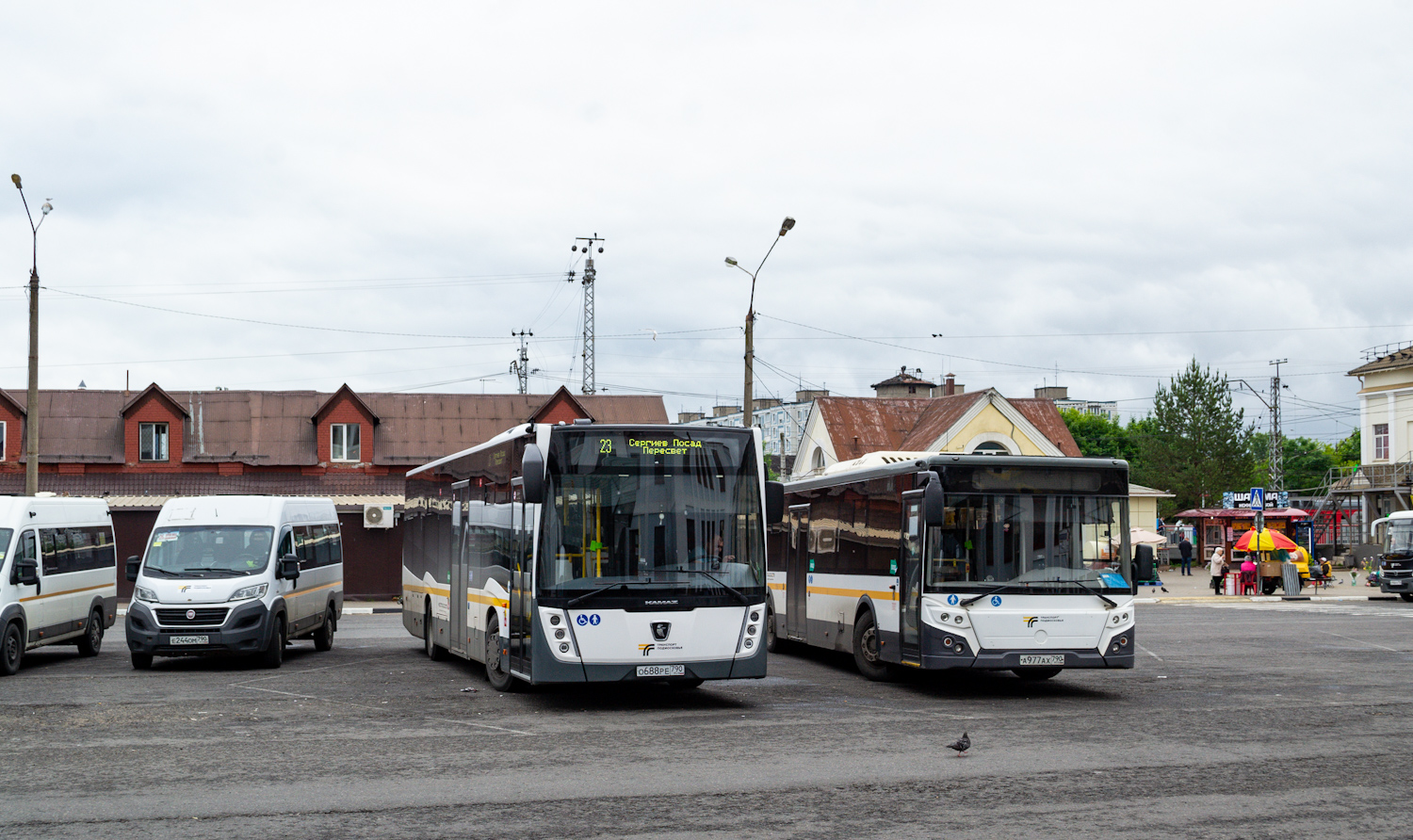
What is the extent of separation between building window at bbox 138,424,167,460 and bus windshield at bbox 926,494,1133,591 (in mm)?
40174

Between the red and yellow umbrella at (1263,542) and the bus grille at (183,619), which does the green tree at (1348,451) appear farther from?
the bus grille at (183,619)

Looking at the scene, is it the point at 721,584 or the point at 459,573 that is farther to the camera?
the point at 459,573

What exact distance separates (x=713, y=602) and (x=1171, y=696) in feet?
17.9

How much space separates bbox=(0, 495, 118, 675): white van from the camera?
1839 cm

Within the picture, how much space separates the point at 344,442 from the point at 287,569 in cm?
3153

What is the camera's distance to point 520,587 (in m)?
14.6

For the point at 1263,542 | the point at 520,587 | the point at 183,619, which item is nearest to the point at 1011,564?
the point at 520,587

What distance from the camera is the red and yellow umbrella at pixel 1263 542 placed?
41431mm

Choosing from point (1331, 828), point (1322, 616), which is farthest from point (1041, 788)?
point (1322, 616)

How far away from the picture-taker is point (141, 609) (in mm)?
18703

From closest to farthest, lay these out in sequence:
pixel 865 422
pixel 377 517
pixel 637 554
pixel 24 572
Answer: pixel 637 554
pixel 24 572
pixel 377 517
pixel 865 422

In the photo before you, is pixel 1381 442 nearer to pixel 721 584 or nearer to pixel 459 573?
pixel 459 573

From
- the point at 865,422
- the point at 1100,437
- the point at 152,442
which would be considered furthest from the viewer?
the point at 1100,437

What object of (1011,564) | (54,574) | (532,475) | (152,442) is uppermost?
(152,442)
